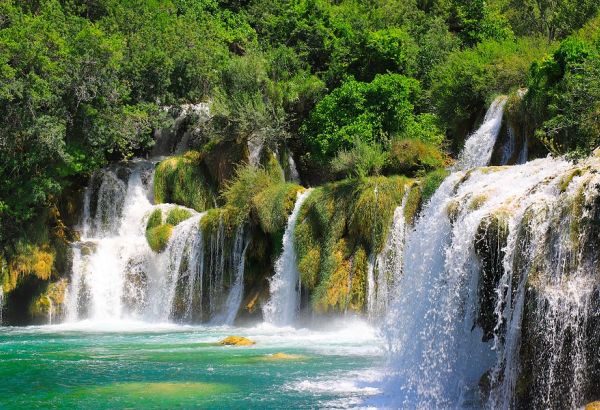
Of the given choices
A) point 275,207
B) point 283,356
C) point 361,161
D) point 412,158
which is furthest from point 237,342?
point 412,158

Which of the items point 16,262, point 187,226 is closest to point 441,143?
point 187,226

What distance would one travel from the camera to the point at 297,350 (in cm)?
1966

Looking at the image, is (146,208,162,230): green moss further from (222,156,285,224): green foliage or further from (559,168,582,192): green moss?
(559,168,582,192): green moss

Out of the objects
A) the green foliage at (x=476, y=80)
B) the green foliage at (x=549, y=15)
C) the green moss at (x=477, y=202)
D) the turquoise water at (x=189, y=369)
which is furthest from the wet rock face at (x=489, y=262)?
the green foliage at (x=549, y=15)

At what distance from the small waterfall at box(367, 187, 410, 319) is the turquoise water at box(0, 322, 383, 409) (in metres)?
0.82

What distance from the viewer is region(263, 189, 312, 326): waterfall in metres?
25.0

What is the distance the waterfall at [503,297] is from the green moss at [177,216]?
14904 mm

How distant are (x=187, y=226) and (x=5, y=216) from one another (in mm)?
6696

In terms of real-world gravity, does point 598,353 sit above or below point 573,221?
below

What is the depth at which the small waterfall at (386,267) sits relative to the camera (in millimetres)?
22984

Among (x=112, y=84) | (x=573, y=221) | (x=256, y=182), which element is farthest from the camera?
(x=112, y=84)

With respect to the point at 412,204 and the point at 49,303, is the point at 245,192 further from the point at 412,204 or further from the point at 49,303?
the point at 49,303

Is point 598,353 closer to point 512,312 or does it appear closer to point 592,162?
point 512,312

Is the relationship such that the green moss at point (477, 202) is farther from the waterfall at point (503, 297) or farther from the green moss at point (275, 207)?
the green moss at point (275, 207)
